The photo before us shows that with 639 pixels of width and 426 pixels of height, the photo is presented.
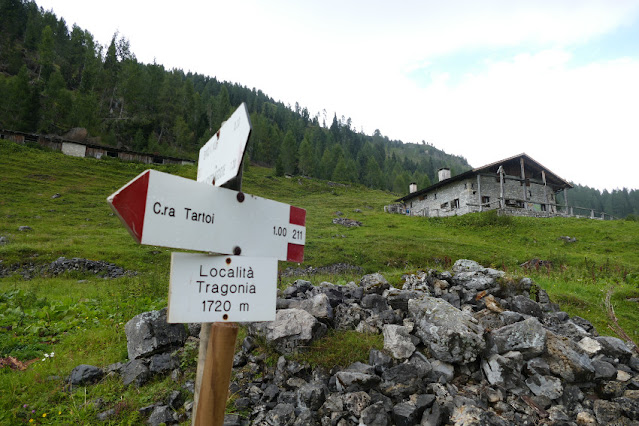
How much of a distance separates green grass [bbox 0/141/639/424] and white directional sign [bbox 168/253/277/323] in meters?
3.12

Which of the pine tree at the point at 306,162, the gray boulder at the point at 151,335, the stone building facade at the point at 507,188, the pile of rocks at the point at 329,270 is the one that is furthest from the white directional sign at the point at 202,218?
the pine tree at the point at 306,162

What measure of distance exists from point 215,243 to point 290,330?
3.62 metres

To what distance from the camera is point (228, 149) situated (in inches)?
89.0

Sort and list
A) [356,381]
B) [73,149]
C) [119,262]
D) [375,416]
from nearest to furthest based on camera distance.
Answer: [375,416], [356,381], [119,262], [73,149]

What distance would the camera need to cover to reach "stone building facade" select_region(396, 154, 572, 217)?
3381 centimetres

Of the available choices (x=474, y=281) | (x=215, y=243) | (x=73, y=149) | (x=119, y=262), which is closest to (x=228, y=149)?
(x=215, y=243)

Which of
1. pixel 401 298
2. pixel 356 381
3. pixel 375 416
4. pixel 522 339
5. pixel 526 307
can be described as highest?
pixel 401 298

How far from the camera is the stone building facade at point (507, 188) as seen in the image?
33.8 meters

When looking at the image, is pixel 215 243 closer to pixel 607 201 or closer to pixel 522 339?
pixel 522 339

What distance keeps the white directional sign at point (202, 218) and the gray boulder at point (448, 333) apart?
338cm

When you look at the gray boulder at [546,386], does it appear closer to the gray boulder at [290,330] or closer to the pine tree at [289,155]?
the gray boulder at [290,330]

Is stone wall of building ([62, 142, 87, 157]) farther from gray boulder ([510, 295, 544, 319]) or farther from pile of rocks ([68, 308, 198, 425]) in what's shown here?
gray boulder ([510, 295, 544, 319])

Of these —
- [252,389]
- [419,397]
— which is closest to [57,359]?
[252,389]

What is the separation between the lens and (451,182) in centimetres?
3759
